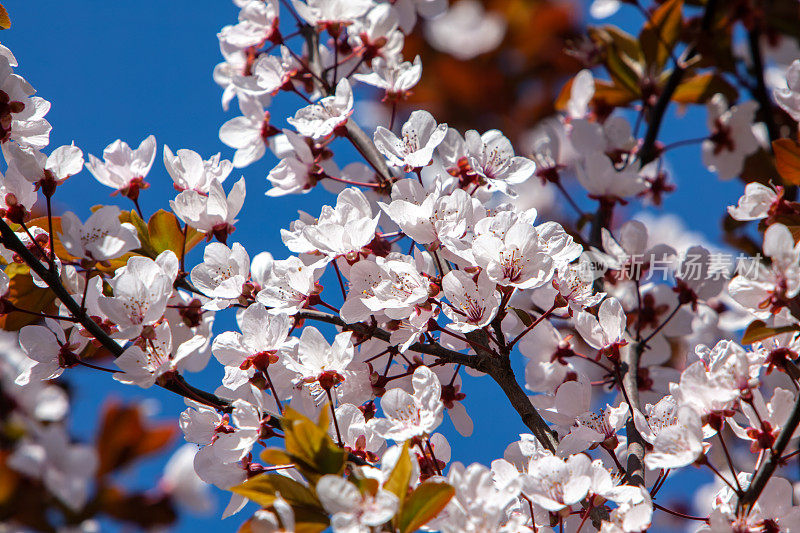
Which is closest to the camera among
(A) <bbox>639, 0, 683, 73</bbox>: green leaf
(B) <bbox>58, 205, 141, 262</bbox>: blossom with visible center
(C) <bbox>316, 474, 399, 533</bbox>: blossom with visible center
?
(C) <bbox>316, 474, 399, 533</bbox>: blossom with visible center

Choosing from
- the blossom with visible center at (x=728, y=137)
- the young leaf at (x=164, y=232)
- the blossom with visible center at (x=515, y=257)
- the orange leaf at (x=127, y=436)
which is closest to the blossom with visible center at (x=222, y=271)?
the young leaf at (x=164, y=232)

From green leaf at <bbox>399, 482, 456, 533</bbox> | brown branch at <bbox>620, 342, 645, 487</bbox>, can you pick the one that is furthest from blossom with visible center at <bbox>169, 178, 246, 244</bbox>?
brown branch at <bbox>620, 342, 645, 487</bbox>

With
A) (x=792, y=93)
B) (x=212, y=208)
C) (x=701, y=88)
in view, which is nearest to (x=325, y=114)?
(x=212, y=208)

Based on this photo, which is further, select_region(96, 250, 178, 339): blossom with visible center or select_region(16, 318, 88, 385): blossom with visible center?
select_region(16, 318, 88, 385): blossom with visible center

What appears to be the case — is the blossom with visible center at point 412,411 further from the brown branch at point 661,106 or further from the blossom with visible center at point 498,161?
the brown branch at point 661,106

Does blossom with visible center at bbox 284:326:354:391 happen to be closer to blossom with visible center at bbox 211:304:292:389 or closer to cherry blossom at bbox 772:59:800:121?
blossom with visible center at bbox 211:304:292:389

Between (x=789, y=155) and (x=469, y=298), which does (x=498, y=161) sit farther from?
(x=789, y=155)

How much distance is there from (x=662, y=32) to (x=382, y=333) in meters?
1.39

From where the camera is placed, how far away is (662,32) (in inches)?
82.0

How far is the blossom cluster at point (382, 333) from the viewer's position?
3.78 ft

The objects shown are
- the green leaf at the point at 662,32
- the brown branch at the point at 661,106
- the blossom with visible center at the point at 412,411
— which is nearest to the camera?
the blossom with visible center at the point at 412,411

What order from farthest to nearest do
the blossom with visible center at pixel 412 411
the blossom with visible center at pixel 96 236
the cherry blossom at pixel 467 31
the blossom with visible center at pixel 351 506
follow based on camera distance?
the cherry blossom at pixel 467 31, the blossom with visible center at pixel 96 236, the blossom with visible center at pixel 412 411, the blossom with visible center at pixel 351 506

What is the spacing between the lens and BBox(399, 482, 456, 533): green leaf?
3.36 feet

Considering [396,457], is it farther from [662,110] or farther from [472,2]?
[472,2]
